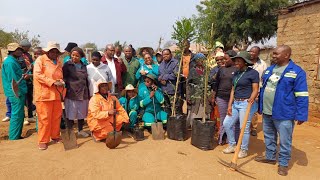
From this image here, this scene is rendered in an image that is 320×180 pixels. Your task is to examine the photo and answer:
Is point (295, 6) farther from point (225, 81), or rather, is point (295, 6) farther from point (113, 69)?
point (113, 69)

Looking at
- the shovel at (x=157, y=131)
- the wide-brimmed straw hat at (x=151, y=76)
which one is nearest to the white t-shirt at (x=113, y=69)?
the wide-brimmed straw hat at (x=151, y=76)

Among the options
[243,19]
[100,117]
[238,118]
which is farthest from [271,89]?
[243,19]

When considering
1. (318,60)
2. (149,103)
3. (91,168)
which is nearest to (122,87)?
(149,103)

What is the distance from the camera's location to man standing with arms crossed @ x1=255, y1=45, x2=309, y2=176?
12.2ft

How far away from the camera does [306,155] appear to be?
489cm

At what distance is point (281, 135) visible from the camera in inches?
154

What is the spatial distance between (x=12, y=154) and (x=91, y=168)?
155 cm

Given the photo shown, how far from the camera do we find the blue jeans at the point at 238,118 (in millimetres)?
4418

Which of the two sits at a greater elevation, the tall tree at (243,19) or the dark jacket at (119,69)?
the tall tree at (243,19)

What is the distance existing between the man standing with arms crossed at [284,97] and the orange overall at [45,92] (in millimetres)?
3464

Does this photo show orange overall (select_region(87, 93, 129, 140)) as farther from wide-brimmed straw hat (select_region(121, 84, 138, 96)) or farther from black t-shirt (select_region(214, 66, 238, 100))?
black t-shirt (select_region(214, 66, 238, 100))

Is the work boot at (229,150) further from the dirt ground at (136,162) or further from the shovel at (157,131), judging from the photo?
the shovel at (157,131)

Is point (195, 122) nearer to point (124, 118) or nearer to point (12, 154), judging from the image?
point (124, 118)

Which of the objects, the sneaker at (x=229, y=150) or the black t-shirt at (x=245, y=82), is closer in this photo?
the black t-shirt at (x=245, y=82)
